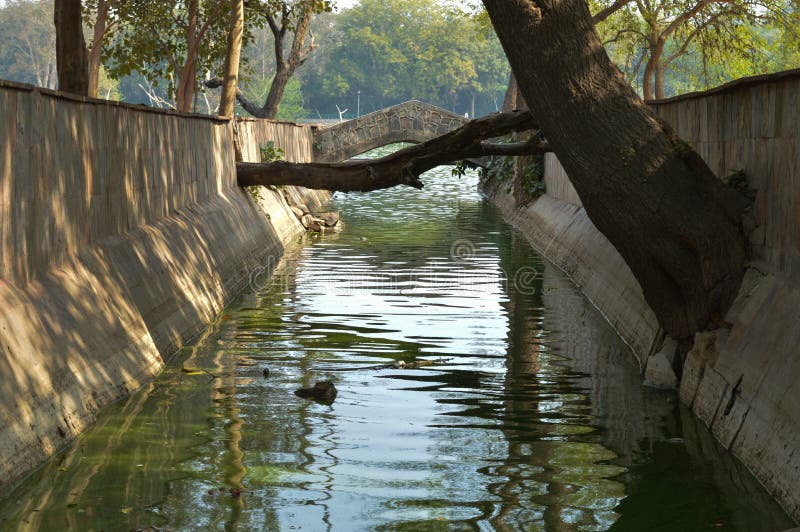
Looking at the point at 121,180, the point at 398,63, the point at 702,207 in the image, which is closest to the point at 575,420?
the point at 702,207

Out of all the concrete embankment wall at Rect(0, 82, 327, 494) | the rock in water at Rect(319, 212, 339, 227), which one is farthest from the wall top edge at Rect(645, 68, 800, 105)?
the rock in water at Rect(319, 212, 339, 227)

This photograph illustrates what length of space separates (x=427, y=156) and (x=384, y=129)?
30.3 meters

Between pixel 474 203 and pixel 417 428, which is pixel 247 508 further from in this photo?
pixel 474 203

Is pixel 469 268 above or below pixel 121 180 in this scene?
below

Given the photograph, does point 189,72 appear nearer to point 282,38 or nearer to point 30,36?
point 282,38

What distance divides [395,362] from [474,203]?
88.0 ft

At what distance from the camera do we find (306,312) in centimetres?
1530

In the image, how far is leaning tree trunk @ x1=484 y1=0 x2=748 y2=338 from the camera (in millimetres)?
9773

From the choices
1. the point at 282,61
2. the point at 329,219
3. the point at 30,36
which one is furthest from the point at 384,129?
the point at 30,36

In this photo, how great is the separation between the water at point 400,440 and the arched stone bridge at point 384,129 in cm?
3142

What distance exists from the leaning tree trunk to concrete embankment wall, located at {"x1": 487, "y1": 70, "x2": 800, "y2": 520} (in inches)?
9.4

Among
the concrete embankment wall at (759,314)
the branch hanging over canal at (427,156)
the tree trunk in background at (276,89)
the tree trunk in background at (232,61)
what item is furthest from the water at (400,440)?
the tree trunk in background at (276,89)

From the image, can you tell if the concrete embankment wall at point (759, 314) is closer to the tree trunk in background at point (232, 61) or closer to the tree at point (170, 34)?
the tree trunk in background at point (232, 61)

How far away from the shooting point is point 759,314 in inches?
351
